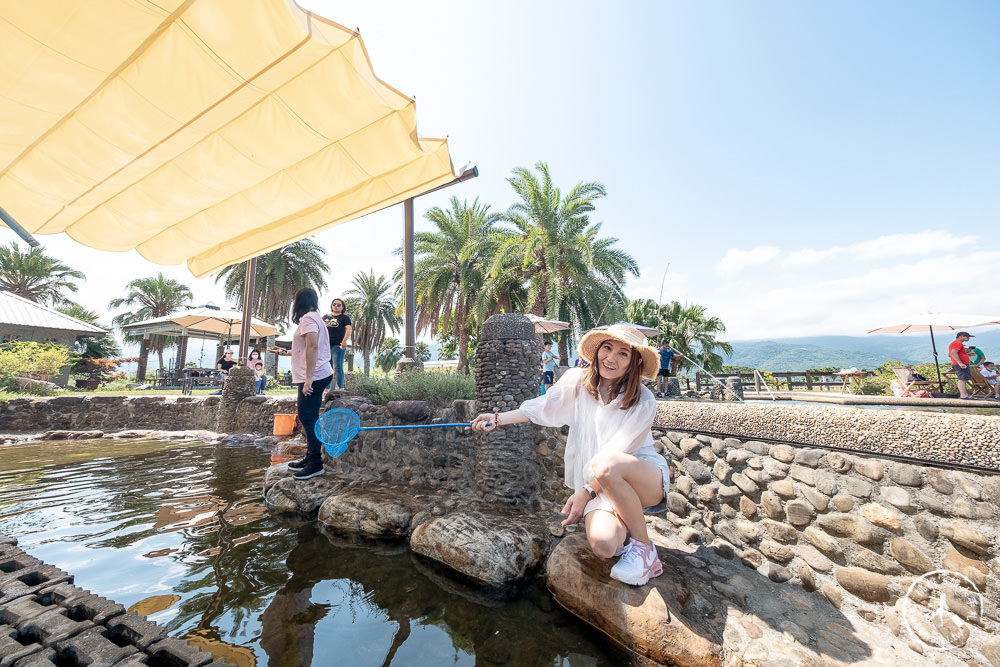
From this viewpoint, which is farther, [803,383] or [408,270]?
[803,383]

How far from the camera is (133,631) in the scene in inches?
77.0

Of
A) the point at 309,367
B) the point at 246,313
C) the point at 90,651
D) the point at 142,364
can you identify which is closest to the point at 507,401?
the point at 309,367

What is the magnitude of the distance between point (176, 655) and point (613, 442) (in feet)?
8.06

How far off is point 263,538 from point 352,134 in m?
4.18

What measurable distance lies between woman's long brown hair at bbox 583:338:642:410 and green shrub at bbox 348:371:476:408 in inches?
151

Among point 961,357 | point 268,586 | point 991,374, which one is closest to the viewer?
point 268,586

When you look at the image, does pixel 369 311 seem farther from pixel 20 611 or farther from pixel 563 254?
pixel 20 611

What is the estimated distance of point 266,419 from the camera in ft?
31.0

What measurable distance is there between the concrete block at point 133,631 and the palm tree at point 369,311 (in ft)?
92.4

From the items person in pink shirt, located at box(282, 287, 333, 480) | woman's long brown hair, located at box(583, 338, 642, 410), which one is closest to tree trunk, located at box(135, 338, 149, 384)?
person in pink shirt, located at box(282, 287, 333, 480)

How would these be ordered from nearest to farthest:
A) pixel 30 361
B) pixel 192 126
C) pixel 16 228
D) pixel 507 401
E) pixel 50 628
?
pixel 50 628, pixel 192 126, pixel 16 228, pixel 507 401, pixel 30 361

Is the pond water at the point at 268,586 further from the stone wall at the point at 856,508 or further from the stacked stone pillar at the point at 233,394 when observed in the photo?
the stacked stone pillar at the point at 233,394

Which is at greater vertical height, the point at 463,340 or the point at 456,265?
the point at 456,265

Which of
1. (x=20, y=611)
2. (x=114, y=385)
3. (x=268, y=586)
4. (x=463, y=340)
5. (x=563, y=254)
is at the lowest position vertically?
(x=268, y=586)
